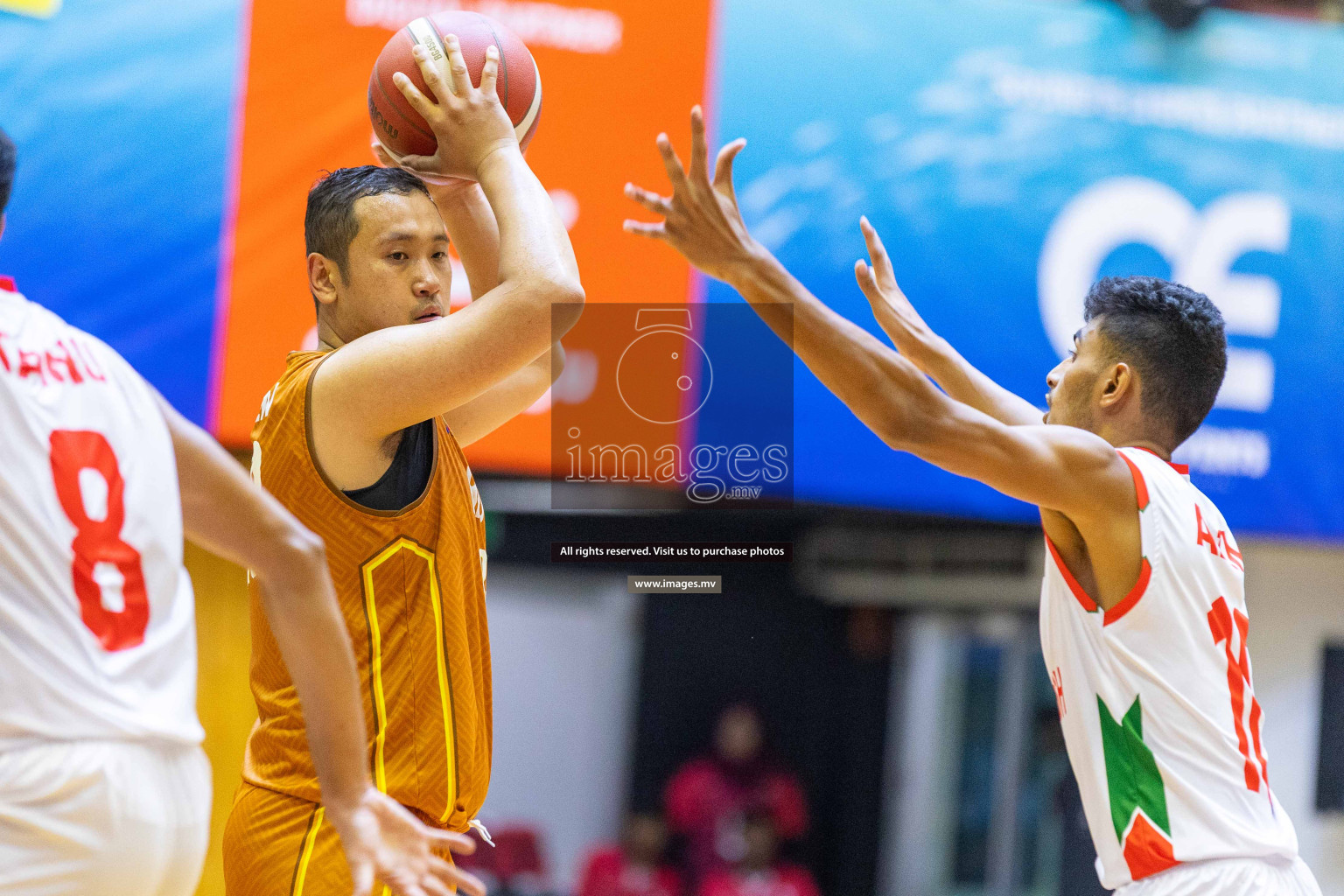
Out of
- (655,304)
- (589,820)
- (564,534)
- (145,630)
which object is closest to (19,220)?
(655,304)

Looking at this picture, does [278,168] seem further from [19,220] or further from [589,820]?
[589,820]

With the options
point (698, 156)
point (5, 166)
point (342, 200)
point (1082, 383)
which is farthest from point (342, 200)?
point (1082, 383)

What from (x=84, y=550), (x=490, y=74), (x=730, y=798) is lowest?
(x=730, y=798)

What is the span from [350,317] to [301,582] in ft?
3.53

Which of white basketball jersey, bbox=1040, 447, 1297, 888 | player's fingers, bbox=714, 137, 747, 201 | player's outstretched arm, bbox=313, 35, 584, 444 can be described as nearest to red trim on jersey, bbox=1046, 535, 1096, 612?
white basketball jersey, bbox=1040, 447, 1297, 888

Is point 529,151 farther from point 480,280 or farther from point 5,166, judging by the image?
point 5,166

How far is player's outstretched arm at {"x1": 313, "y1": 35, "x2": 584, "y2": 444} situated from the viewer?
2.71 metres

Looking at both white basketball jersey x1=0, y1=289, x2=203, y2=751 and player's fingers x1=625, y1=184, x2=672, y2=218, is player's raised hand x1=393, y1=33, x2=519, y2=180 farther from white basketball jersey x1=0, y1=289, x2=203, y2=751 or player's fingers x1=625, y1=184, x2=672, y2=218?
white basketball jersey x1=0, y1=289, x2=203, y2=751

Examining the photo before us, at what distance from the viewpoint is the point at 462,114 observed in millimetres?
2988

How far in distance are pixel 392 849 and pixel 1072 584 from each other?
5.23ft

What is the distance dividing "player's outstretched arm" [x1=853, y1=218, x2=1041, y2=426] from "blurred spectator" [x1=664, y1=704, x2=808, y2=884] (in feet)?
17.0

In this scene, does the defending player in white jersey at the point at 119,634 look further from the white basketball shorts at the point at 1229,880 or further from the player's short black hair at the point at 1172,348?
the player's short black hair at the point at 1172,348

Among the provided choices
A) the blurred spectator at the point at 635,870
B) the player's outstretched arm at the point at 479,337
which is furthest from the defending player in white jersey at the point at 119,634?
the blurred spectator at the point at 635,870

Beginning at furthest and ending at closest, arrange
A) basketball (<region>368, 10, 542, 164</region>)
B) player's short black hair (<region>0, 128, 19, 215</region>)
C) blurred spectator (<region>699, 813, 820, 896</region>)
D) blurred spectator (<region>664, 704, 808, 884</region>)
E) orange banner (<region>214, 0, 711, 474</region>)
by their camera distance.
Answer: blurred spectator (<region>664, 704, 808, 884</region>)
blurred spectator (<region>699, 813, 820, 896</region>)
orange banner (<region>214, 0, 711, 474</region>)
basketball (<region>368, 10, 542, 164</region>)
player's short black hair (<region>0, 128, 19, 215</region>)
